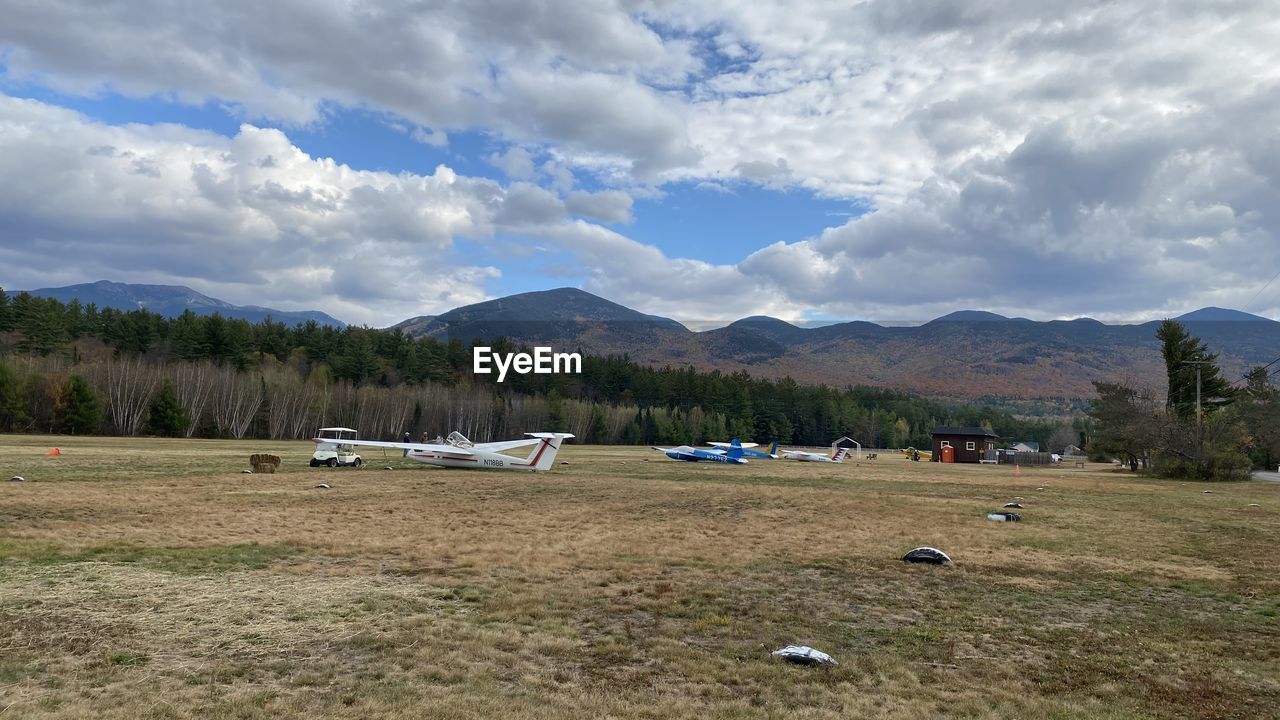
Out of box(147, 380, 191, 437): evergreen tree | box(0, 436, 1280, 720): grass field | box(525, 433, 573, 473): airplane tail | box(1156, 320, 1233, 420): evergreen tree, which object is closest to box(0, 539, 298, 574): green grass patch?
box(0, 436, 1280, 720): grass field

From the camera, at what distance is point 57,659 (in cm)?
638

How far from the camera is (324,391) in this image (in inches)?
3184

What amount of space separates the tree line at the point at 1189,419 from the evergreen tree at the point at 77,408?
3177 inches

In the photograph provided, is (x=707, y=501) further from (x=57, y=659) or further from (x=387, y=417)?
(x=387, y=417)

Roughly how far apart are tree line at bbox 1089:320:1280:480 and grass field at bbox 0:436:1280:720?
2621cm

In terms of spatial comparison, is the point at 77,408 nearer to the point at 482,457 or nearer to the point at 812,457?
the point at 482,457

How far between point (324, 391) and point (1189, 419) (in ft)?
265

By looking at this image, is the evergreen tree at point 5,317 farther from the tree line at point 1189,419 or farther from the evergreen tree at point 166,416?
the tree line at point 1189,419

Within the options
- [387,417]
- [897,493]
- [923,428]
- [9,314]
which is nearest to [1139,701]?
[897,493]

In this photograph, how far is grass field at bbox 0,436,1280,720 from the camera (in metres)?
5.93

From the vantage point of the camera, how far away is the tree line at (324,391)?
215 ft

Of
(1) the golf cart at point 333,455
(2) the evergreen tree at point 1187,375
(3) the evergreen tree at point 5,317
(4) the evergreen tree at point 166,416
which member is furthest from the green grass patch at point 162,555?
(3) the evergreen tree at point 5,317

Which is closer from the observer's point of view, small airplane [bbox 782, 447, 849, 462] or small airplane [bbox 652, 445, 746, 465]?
small airplane [bbox 652, 445, 746, 465]

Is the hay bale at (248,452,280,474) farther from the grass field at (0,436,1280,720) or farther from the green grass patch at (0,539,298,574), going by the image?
the green grass patch at (0,539,298,574)
